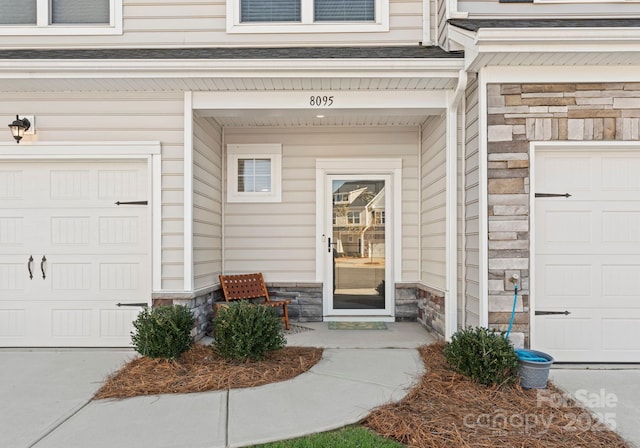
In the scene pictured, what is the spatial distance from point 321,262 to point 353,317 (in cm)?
85

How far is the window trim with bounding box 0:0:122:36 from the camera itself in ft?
16.5

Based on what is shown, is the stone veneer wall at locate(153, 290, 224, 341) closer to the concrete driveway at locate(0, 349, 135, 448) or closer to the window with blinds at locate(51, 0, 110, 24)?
the concrete driveway at locate(0, 349, 135, 448)

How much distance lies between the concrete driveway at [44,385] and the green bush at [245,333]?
1042 mm

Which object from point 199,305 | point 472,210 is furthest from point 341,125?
point 199,305

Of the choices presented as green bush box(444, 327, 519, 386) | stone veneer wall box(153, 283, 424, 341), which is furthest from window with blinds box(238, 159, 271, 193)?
green bush box(444, 327, 519, 386)

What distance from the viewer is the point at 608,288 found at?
13.8ft

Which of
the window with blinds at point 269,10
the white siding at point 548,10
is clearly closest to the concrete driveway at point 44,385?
the window with blinds at point 269,10

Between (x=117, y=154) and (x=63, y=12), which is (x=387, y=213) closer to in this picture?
(x=117, y=154)

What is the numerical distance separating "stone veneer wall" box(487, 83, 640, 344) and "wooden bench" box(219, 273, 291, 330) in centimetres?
254

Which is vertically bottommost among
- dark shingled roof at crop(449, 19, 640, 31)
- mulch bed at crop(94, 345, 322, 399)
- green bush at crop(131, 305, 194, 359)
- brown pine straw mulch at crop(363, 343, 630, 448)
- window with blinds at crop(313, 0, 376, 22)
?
brown pine straw mulch at crop(363, 343, 630, 448)

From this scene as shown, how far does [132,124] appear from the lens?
4684mm

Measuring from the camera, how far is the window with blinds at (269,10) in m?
5.21

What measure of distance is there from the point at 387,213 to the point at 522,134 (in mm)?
2218

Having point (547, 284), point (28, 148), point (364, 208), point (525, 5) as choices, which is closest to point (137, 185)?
point (28, 148)
